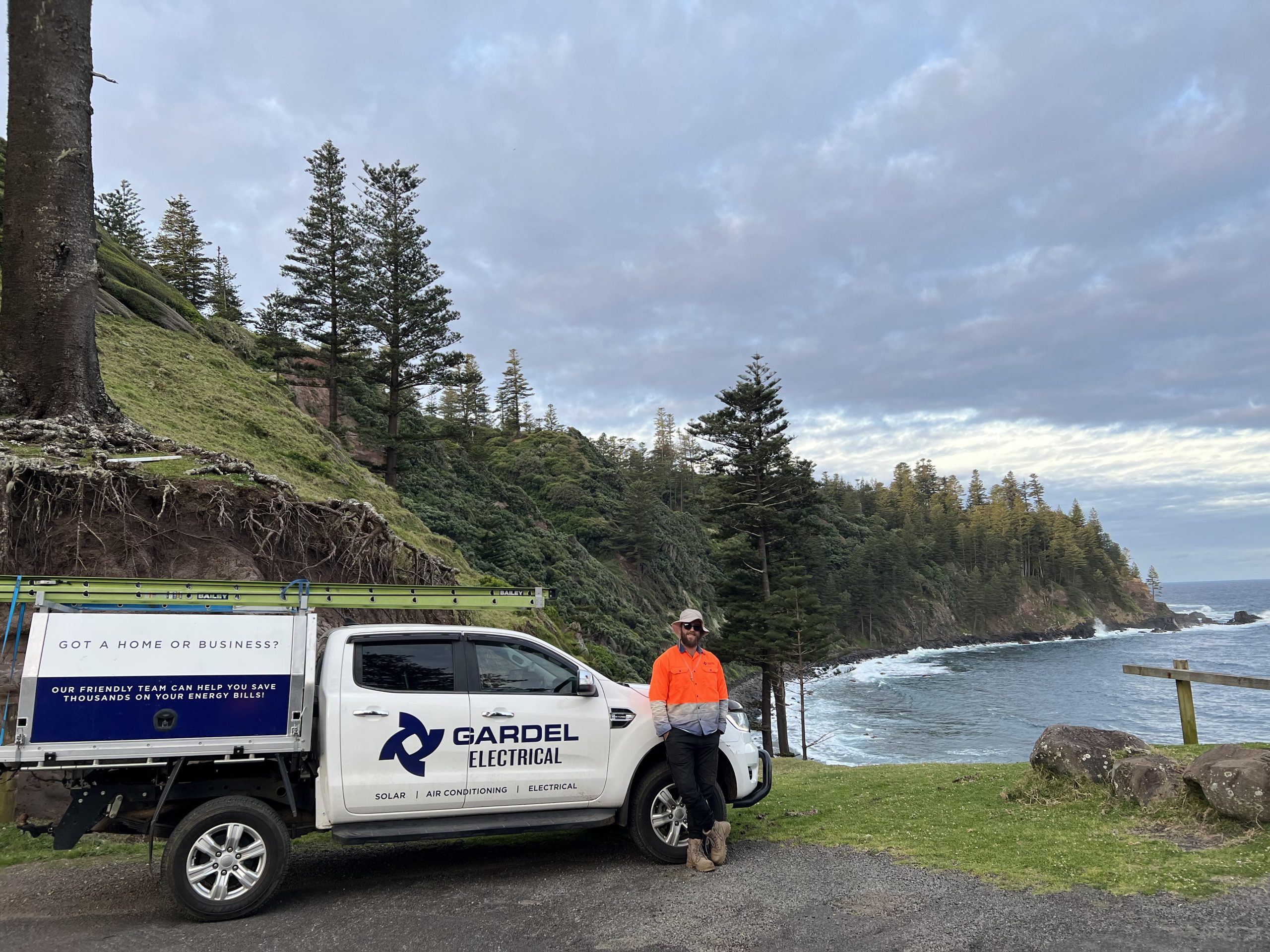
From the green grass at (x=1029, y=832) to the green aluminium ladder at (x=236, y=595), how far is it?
11.0 ft

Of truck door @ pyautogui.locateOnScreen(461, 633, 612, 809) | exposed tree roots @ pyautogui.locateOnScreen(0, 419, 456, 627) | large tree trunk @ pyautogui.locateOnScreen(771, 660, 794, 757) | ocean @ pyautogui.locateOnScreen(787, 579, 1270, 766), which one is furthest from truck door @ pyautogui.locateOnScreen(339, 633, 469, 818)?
large tree trunk @ pyautogui.locateOnScreen(771, 660, 794, 757)

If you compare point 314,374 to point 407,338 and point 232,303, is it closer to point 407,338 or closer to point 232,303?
point 407,338

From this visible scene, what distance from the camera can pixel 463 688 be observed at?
5.91 meters

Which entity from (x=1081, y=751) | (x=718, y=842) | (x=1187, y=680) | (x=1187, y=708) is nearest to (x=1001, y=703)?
(x=1187, y=708)

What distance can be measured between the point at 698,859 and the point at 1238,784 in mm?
4225

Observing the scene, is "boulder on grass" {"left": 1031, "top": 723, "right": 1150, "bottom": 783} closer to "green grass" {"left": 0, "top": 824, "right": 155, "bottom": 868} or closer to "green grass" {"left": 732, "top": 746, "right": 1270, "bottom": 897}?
"green grass" {"left": 732, "top": 746, "right": 1270, "bottom": 897}

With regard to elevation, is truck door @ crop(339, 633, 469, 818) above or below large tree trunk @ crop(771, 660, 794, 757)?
above

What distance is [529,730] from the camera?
5.95 metres

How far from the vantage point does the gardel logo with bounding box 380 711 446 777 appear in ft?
18.2

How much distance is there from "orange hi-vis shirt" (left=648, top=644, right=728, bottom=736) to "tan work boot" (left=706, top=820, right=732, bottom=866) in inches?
30.7

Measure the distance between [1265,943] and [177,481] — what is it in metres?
10.9

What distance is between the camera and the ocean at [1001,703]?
35.7 metres

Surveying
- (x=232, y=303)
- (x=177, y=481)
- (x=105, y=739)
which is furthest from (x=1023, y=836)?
(x=232, y=303)

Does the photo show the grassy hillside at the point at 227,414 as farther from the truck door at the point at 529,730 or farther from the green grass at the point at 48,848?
the truck door at the point at 529,730
